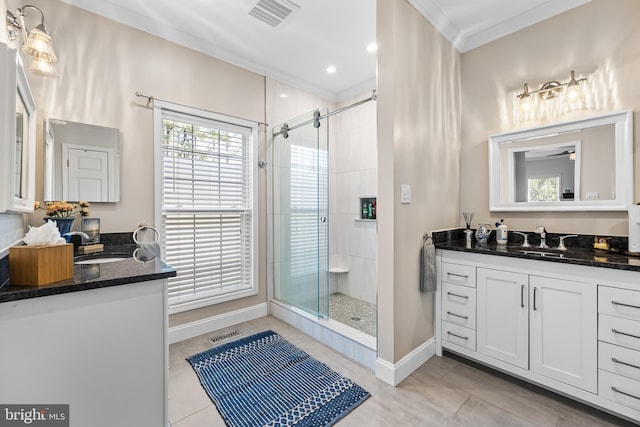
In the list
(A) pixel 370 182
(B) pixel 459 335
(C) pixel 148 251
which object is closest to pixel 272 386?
(C) pixel 148 251

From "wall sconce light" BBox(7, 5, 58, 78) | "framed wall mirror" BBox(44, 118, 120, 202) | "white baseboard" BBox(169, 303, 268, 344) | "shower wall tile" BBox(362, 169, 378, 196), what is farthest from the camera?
"shower wall tile" BBox(362, 169, 378, 196)

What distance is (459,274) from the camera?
2154 millimetres

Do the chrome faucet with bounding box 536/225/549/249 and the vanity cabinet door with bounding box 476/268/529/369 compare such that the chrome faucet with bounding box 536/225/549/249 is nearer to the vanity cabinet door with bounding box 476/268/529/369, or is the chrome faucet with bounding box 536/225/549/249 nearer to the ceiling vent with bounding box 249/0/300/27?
the vanity cabinet door with bounding box 476/268/529/369

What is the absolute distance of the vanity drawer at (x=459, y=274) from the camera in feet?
6.85

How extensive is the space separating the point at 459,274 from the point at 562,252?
67cm

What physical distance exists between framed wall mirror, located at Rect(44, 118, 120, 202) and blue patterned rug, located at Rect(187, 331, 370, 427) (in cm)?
152

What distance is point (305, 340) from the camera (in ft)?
8.32

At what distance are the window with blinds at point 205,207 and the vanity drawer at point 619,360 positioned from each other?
2741mm

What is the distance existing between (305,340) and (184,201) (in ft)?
5.65

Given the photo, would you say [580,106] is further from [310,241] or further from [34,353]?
[34,353]

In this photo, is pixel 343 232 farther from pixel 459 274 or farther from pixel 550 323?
pixel 550 323

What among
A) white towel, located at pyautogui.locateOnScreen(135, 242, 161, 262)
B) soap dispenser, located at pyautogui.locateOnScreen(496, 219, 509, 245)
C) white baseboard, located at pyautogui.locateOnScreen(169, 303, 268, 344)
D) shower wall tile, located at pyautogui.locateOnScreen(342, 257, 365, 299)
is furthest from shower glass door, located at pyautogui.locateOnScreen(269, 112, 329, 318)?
soap dispenser, located at pyautogui.locateOnScreen(496, 219, 509, 245)

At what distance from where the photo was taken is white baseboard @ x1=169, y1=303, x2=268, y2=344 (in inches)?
99.3

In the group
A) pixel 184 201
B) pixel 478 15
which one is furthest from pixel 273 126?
pixel 478 15
